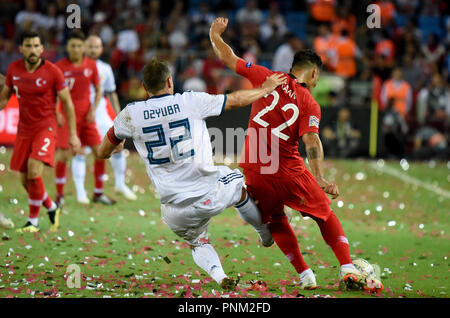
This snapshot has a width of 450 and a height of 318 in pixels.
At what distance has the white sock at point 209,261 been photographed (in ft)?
19.8

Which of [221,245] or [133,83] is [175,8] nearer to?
[133,83]

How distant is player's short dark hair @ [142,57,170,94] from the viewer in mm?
5688

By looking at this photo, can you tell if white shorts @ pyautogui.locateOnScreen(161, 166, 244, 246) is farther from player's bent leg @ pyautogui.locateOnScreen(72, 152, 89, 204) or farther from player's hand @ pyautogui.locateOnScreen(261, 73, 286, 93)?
player's bent leg @ pyautogui.locateOnScreen(72, 152, 89, 204)

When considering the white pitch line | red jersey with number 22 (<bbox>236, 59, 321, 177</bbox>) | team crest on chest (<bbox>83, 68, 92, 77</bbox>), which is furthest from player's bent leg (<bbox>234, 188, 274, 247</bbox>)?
the white pitch line

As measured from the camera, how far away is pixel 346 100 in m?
17.8

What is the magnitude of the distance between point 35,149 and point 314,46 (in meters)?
11.3

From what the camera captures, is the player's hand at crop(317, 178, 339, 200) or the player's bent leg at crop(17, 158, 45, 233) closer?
the player's hand at crop(317, 178, 339, 200)

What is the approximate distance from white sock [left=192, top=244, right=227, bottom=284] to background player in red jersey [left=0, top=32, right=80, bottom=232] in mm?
2844

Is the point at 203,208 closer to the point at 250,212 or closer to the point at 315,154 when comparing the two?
the point at 250,212

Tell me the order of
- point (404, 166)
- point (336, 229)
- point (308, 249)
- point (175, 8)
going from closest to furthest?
point (336, 229) < point (308, 249) < point (404, 166) < point (175, 8)

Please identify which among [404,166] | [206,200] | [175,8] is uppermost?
[175,8]

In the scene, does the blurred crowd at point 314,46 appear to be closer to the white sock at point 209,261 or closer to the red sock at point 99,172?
the red sock at point 99,172

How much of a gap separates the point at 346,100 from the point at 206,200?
1244 centimetres
